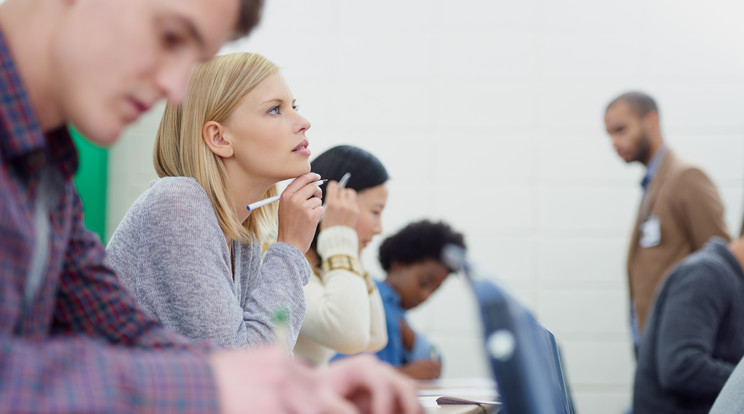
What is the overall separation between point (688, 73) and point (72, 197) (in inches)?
148

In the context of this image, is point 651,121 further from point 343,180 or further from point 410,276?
point 343,180

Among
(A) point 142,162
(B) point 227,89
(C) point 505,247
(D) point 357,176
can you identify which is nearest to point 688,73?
(C) point 505,247

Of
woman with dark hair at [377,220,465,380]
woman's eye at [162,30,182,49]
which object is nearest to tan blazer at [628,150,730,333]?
woman with dark hair at [377,220,465,380]

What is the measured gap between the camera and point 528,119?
4.05 meters

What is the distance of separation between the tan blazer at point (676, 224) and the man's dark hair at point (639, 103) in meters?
0.38

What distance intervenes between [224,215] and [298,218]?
5.0 inches

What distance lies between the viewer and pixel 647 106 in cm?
335

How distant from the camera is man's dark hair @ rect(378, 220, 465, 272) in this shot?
123 inches

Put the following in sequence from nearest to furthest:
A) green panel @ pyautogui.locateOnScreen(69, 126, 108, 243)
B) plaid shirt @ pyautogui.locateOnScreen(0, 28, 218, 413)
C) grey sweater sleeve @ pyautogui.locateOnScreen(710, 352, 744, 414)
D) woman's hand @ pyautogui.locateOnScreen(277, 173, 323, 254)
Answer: plaid shirt @ pyautogui.locateOnScreen(0, 28, 218, 413), grey sweater sleeve @ pyautogui.locateOnScreen(710, 352, 744, 414), woman's hand @ pyautogui.locateOnScreen(277, 173, 323, 254), green panel @ pyautogui.locateOnScreen(69, 126, 108, 243)

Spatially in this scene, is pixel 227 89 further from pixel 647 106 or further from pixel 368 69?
pixel 368 69

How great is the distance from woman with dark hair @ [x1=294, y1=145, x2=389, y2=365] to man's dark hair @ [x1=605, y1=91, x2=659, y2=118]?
4.96ft

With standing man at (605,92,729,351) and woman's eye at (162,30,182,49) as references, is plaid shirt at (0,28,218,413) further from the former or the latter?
standing man at (605,92,729,351)

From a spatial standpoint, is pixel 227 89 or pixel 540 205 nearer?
pixel 227 89

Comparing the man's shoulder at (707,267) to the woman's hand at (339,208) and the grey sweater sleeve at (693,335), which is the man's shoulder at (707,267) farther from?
the woman's hand at (339,208)
